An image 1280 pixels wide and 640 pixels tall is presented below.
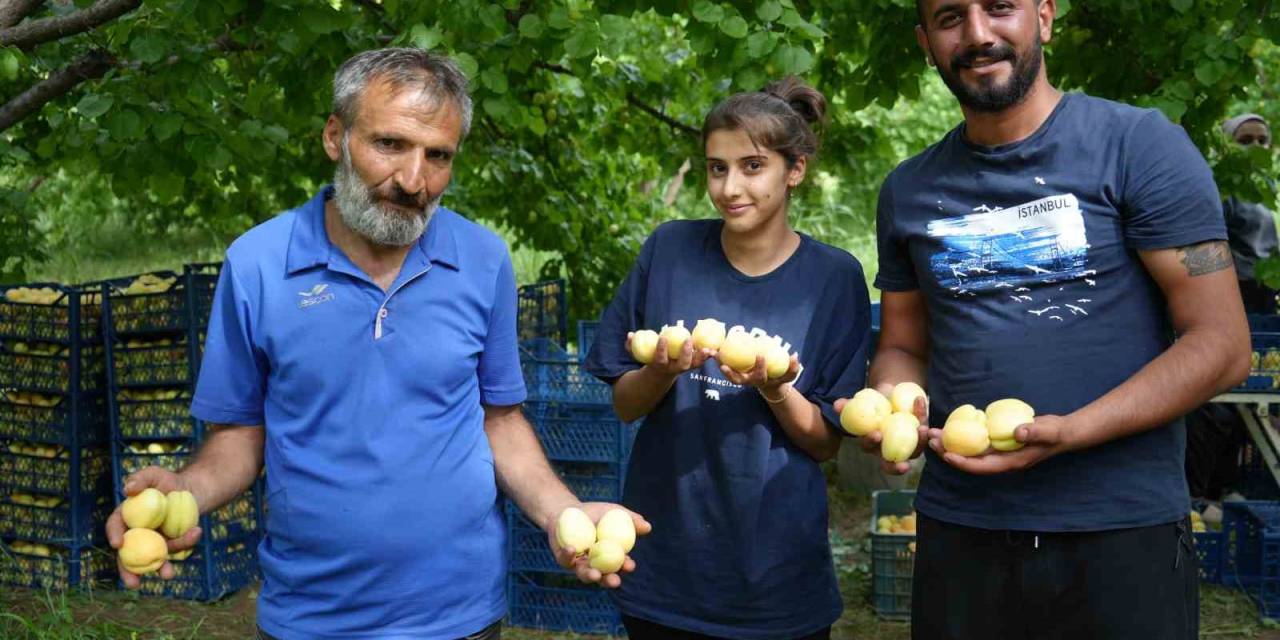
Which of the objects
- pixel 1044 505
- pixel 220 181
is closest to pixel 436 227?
pixel 1044 505

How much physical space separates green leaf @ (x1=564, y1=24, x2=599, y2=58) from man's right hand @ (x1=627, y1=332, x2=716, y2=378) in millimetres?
1749

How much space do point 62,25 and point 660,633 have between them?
2.89 m

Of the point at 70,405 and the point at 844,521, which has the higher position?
the point at 70,405

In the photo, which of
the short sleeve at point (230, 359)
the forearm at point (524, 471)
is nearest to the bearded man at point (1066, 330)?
the forearm at point (524, 471)

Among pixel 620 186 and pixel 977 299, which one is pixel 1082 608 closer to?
pixel 977 299

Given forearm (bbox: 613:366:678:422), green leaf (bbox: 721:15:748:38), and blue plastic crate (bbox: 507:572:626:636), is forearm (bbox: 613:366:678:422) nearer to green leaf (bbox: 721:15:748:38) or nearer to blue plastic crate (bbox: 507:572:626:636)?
green leaf (bbox: 721:15:748:38)

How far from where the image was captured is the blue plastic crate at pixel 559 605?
576cm

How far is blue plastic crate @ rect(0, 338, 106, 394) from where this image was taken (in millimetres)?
6074

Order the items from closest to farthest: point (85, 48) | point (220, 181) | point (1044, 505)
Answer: point (1044, 505) → point (85, 48) → point (220, 181)

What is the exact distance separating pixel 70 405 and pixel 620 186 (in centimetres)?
380

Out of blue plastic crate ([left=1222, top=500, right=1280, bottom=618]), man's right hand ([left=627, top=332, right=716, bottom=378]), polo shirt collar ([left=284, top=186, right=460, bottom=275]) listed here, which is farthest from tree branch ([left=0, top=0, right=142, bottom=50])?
blue plastic crate ([left=1222, top=500, right=1280, bottom=618])

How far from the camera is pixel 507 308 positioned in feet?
8.98

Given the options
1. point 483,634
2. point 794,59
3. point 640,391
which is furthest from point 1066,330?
point 794,59

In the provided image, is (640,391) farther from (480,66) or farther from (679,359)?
(480,66)
